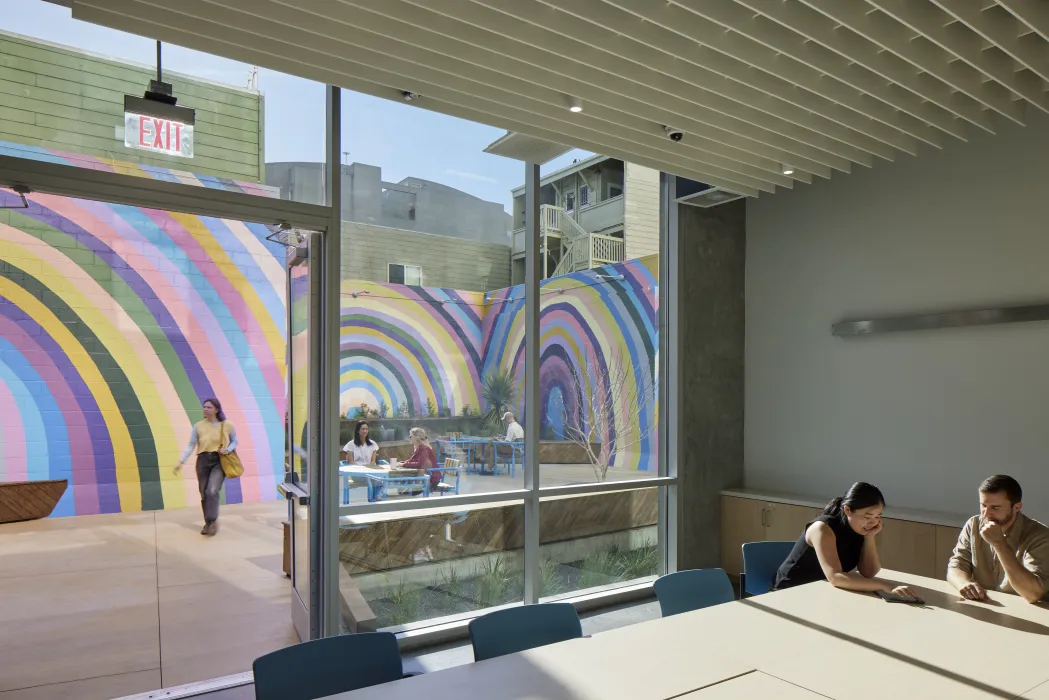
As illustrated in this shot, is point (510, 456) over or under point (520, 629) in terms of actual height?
over

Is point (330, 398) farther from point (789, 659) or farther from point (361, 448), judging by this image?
→ point (789, 659)

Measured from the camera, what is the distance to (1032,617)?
9.59 ft

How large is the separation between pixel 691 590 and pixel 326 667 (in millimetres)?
1832

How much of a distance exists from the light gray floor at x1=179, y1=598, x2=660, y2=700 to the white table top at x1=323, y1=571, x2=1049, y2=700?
1.20 meters

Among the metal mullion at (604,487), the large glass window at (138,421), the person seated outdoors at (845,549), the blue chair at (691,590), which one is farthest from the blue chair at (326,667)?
the metal mullion at (604,487)

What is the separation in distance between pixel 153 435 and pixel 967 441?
7.58 meters

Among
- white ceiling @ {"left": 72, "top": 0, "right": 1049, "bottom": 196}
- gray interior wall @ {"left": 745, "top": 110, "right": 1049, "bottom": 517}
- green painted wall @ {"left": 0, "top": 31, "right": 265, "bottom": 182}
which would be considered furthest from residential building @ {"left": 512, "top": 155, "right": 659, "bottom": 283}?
green painted wall @ {"left": 0, "top": 31, "right": 265, "bottom": 182}

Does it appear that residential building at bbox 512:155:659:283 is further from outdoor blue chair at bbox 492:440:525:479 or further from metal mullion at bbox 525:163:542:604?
outdoor blue chair at bbox 492:440:525:479

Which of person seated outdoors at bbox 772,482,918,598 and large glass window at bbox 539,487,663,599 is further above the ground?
person seated outdoors at bbox 772,482,918,598

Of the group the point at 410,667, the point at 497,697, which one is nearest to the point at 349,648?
the point at 497,697

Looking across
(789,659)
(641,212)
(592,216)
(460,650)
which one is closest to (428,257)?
(592,216)

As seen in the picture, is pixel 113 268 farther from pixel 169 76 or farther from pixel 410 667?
pixel 410 667

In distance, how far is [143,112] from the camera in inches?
147

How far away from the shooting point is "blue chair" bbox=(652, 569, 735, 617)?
3307mm
